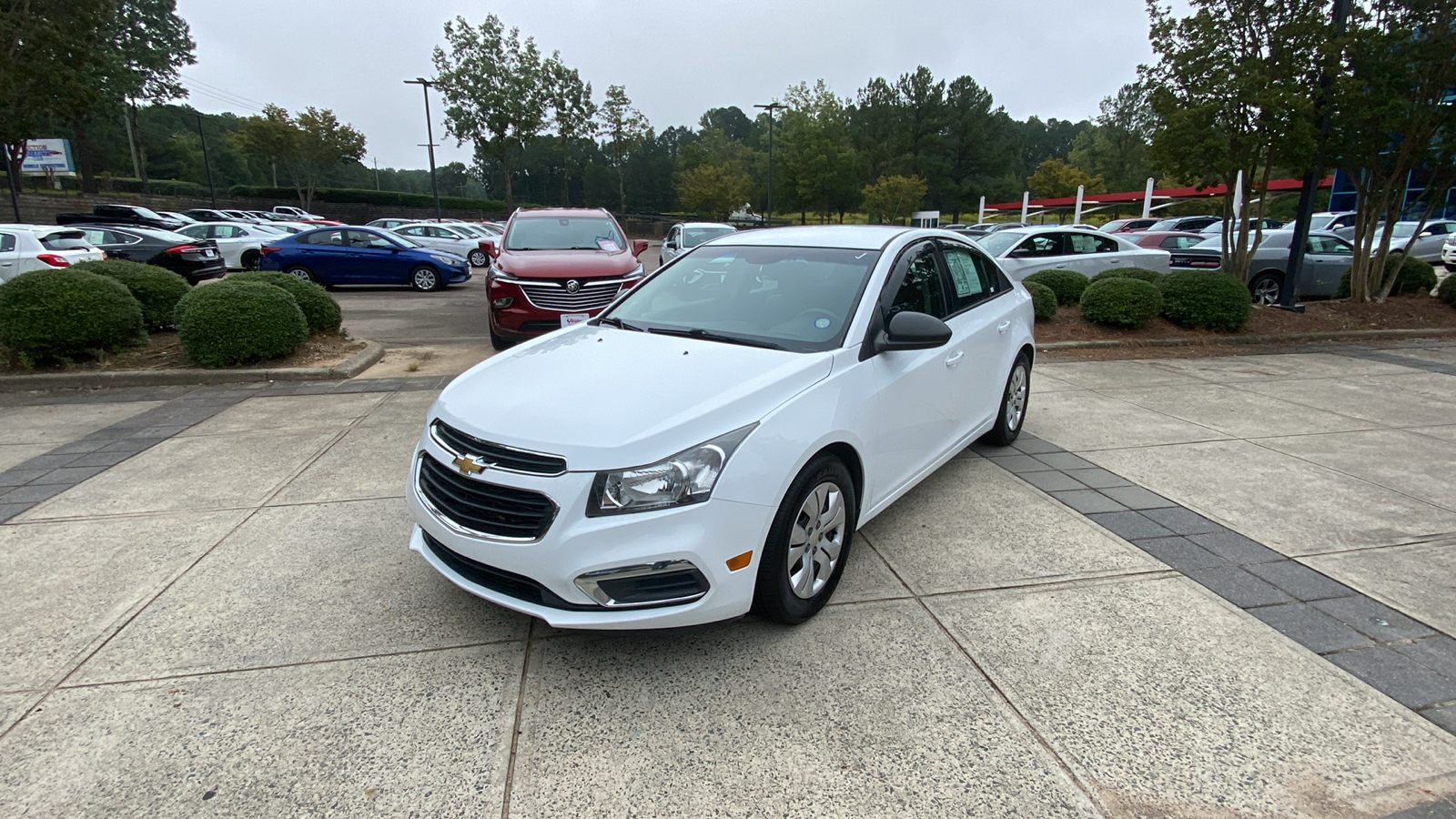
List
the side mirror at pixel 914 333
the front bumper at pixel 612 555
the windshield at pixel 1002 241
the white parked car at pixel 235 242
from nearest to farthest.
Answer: the front bumper at pixel 612 555, the side mirror at pixel 914 333, the windshield at pixel 1002 241, the white parked car at pixel 235 242

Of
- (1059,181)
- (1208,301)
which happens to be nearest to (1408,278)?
(1208,301)

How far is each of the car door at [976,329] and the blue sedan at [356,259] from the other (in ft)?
48.1

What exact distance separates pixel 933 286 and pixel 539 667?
287 centimetres

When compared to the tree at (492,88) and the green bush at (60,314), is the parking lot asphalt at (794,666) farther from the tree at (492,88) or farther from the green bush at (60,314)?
the tree at (492,88)

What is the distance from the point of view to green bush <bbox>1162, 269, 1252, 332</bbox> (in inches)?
390

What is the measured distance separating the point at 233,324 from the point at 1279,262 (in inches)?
595

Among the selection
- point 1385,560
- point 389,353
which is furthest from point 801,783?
point 389,353

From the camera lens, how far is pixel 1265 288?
1249 cm

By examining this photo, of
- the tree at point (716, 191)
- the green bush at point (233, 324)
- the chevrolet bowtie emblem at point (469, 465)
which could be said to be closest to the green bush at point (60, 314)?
the green bush at point (233, 324)

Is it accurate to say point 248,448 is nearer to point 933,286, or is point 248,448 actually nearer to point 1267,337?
point 933,286

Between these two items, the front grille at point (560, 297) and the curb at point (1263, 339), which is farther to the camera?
the curb at point (1263, 339)

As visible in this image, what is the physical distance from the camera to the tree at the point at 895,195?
163 feet

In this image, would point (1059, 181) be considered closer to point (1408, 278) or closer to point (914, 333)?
point (1408, 278)

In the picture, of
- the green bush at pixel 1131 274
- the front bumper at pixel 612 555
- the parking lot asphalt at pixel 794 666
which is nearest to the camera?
the parking lot asphalt at pixel 794 666
